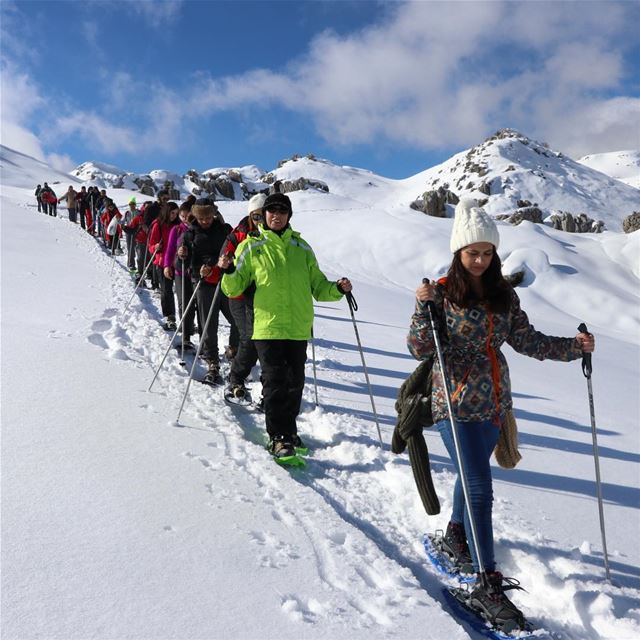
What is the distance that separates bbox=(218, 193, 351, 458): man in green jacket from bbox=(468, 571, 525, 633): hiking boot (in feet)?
6.14

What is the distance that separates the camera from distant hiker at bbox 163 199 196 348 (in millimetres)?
6922

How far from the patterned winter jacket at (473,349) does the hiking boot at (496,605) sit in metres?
0.84

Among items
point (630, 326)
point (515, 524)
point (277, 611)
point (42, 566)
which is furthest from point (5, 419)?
point (630, 326)

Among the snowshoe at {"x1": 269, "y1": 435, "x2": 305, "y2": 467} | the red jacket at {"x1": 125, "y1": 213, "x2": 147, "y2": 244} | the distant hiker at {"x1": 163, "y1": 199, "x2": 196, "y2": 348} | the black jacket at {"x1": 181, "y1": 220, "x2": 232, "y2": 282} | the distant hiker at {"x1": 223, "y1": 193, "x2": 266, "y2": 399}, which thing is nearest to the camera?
the snowshoe at {"x1": 269, "y1": 435, "x2": 305, "y2": 467}

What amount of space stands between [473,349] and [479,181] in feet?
464

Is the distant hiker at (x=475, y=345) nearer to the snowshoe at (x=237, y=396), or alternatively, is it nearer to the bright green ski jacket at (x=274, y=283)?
the bright green ski jacket at (x=274, y=283)

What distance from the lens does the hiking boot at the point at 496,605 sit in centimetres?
259

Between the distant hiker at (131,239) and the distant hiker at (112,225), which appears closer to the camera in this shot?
the distant hiker at (131,239)

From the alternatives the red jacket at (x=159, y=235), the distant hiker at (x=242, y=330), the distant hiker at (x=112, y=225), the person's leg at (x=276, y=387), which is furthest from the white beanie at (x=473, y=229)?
the distant hiker at (x=112, y=225)

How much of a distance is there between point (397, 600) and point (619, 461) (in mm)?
3324

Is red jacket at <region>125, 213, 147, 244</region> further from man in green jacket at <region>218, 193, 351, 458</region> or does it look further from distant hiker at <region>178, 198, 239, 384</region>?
man in green jacket at <region>218, 193, 351, 458</region>

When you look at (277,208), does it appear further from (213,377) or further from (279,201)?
(213,377)

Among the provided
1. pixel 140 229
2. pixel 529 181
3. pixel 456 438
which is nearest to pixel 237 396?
pixel 456 438

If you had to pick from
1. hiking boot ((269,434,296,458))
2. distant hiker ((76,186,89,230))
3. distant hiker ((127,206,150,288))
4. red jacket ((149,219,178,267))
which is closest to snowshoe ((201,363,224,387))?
hiking boot ((269,434,296,458))
